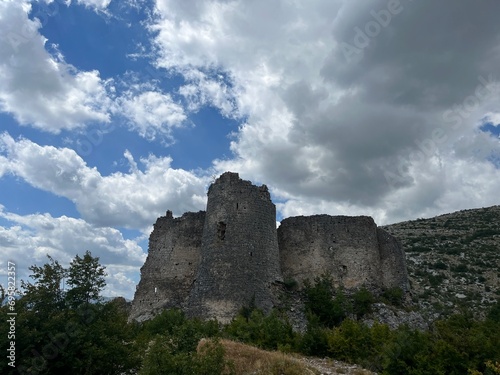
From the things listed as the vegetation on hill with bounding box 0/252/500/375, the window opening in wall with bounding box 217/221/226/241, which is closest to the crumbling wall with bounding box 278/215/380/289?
the window opening in wall with bounding box 217/221/226/241

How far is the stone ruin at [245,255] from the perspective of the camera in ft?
72.5

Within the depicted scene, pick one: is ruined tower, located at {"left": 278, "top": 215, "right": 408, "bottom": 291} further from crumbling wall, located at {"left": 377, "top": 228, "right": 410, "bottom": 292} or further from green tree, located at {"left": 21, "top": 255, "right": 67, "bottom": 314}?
green tree, located at {"left": 21, "top": 255, "right": 67, "bottom": 314}

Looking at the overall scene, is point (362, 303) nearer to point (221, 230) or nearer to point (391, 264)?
point (391, 264)

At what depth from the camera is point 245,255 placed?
74.0 feet

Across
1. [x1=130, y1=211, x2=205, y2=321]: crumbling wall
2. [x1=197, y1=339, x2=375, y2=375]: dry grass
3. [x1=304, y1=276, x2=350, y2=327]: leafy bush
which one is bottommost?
[x1=197, y1=339, x2=375, y2=375]: dry grass

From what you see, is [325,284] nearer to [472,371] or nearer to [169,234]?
[169,234]

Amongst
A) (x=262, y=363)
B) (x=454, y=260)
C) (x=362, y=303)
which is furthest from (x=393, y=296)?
(x=454, y=260)

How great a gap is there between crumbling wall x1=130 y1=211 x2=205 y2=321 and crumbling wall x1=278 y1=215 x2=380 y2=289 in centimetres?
551

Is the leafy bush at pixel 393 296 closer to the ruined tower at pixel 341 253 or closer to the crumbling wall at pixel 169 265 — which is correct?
the ruined tower at pixel 341 253

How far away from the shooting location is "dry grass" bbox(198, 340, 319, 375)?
37.1 feet

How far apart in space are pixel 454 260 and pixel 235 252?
2901 cm

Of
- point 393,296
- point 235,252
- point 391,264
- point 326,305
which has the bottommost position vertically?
point 326,305

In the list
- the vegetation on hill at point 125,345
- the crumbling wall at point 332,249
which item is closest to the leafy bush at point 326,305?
the crumbling wall at point 332,249


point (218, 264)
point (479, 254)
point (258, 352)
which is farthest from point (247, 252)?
point (479, 254)
